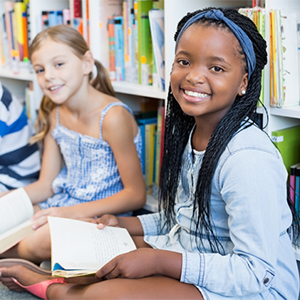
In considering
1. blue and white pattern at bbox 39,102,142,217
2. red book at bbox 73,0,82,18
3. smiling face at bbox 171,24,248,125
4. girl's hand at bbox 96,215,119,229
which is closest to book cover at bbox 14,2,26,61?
red book at bbox 73,0,82,18

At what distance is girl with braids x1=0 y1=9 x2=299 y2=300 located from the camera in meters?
0.87

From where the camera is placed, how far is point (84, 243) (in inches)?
41.1

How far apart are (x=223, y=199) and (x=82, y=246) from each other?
348mm

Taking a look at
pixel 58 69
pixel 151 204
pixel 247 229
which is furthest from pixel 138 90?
pixel 247 229

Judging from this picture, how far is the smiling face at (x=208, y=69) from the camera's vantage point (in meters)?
0.90

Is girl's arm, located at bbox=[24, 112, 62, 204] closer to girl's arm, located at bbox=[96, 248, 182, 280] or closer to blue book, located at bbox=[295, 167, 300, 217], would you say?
girl's arm, located at bbox=[96, 248, 182, 280]

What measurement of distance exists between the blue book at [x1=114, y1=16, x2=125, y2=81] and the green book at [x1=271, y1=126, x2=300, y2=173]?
0.65 metres

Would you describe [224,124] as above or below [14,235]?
above

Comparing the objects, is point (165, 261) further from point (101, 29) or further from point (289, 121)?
point (101, 29)

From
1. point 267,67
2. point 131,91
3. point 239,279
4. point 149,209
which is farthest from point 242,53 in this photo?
point 149,209

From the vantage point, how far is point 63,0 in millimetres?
1844

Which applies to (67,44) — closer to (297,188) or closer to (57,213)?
(57,213)

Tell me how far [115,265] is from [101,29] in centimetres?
93

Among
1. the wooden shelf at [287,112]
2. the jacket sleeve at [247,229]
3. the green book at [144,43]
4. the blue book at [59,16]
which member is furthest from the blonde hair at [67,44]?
the jacket sleeve at [247,229]
